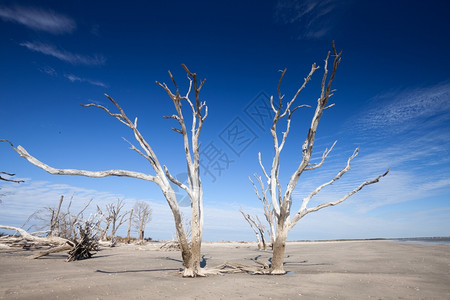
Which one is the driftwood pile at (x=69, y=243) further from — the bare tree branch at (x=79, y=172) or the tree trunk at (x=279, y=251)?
the tree trunk at (x=279, y=251)

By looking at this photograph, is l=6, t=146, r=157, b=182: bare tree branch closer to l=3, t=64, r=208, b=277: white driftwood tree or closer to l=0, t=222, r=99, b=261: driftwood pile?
l=3, t=64, r=208, b=277: white driftwood tree

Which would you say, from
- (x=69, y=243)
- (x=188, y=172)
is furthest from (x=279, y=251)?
(x=69, y=243)

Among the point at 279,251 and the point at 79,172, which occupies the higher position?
the point at 79,172

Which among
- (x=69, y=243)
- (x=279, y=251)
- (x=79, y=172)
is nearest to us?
(x=79, y=172)

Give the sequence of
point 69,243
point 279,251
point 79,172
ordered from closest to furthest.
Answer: point 79,172
point 279,251
point 69,243

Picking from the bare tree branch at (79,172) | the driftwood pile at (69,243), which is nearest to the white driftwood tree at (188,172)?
the bare tree branch at (79,172)

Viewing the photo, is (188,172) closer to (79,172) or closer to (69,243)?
(79,172)

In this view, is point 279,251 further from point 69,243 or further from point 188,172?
point 69,243

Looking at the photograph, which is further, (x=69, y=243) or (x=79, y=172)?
(x=69, y=243)

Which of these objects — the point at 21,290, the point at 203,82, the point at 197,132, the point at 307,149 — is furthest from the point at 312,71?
the point at 21,290

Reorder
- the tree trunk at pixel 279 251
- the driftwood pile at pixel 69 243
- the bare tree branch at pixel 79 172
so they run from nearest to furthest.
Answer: the bare tree branch at pixel 79 172 < the tree trunk at pixel 279 251 < the driftwood pile at pixel 69 243

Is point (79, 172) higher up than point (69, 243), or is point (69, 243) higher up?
point (79, 172)

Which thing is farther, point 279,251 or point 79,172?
point 279,251

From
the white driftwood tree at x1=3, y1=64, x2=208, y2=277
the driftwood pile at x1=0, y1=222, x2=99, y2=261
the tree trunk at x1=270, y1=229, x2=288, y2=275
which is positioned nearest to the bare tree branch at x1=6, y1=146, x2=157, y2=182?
the white driftwood tree at x1=3, y1=64, x2=208, y2=277
